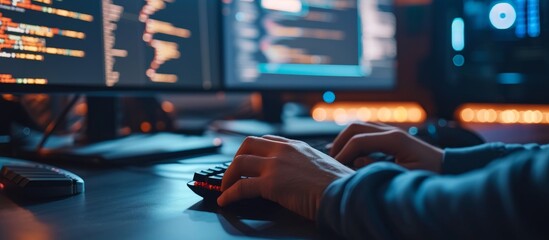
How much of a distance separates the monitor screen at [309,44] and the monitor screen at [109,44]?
0.08 metres

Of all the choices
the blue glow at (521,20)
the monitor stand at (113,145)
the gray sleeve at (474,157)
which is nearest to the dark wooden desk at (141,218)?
the monitor stand at (113,145)

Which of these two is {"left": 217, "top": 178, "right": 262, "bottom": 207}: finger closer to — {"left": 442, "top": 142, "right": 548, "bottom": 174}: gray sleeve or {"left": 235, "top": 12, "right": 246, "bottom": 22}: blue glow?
{"left": 442, "top": 142, "right": 548, "bottom": 174}: gray sleeve

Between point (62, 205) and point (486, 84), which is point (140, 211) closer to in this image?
point (62, 205)

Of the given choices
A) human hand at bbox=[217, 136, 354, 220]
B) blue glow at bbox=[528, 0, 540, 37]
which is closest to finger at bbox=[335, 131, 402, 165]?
human hand at bbox=[217, 136, 354, 220]

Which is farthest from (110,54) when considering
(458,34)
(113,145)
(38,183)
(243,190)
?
(458,34)

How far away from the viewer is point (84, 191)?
621 millimetres

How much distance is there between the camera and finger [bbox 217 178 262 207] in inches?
20.2

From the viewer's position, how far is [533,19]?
1.29 m

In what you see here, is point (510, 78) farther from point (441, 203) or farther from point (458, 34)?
point (441, 203)

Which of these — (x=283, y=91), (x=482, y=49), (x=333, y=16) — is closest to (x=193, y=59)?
(x=283, y=91)

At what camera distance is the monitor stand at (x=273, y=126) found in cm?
116

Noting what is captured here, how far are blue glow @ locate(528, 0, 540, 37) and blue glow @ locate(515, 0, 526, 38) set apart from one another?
12 millimetres

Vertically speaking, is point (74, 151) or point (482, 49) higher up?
point (482, 49)

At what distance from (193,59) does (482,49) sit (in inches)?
30.5
